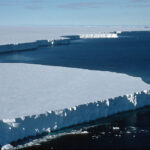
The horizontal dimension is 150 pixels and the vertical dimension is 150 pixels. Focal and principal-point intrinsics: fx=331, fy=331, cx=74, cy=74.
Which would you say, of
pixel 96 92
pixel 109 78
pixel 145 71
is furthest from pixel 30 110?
pixel 145 71

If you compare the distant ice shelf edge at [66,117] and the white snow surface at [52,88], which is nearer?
the distant ice shelf edge at [66,117]

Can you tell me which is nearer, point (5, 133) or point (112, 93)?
point (5, 133)

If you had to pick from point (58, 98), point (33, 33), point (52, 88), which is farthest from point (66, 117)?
point (33, 33)

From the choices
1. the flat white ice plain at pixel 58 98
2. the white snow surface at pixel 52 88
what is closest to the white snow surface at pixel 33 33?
the white snow surface at pixel 52 88

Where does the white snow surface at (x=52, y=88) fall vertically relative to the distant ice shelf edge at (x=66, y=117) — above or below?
above

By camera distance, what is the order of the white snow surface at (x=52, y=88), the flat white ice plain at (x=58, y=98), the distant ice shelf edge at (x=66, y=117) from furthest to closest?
the white snow surface at (x=52, y=88) < the flat white ice plain at (x=58, y=98) < the distant ice shelf edge at (x=66, y=117)

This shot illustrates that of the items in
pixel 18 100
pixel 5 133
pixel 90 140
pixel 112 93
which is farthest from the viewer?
pixel 112 93

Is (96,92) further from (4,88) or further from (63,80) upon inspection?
(4,88)

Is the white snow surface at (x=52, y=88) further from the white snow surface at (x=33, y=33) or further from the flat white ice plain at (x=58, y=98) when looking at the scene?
the white snow surface at (x=33, y=33)

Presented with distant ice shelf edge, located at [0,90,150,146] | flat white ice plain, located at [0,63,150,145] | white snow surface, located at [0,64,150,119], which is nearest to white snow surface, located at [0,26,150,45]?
white snow surface, located at [0,64,150,119]
